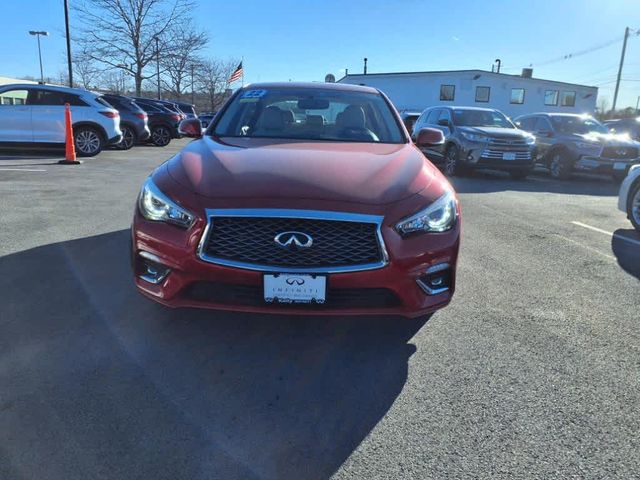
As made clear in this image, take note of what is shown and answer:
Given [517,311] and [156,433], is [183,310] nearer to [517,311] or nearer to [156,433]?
[156,433]

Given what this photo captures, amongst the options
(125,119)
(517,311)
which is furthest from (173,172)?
(125,119)

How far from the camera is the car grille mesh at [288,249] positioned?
2420 mm

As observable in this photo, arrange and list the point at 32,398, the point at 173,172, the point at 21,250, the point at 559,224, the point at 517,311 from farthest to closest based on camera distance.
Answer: the point at 559,224 < the point at 21,250 < the point at 517,311 < the point at 173,172 < the point at 32,398

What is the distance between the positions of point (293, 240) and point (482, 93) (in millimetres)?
33790

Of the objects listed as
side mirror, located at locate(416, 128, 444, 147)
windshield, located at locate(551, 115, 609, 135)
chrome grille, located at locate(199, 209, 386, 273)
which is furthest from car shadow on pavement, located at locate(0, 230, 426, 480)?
windshield, located at locate(551, 115, 609, 135)

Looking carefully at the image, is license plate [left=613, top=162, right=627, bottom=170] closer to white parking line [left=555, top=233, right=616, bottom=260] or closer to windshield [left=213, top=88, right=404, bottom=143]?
white parking line [left=555, top=233, right=616, bottom=260]

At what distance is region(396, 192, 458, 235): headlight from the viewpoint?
251 cm

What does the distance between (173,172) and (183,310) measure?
3.16 ft

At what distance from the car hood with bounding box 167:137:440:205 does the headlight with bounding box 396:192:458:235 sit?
0.44 feet

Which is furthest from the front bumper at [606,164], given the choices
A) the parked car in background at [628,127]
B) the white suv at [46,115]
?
the white suv at [46,115]

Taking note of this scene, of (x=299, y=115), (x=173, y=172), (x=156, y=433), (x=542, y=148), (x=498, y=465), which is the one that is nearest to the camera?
(x=498, y=465)

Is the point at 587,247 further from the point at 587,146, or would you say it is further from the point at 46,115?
the point at 46,115

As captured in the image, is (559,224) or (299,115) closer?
(299,115)

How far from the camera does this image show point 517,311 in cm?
346
